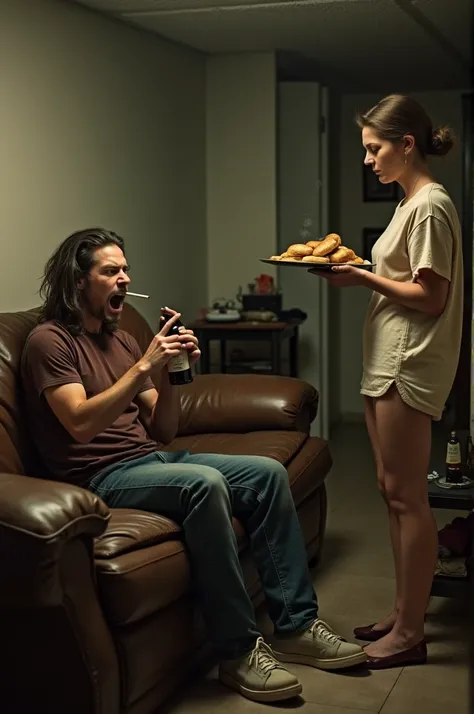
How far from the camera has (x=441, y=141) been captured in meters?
2.69

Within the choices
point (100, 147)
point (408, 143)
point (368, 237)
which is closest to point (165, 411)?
point (408, 143)

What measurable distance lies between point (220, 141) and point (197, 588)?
137 inches

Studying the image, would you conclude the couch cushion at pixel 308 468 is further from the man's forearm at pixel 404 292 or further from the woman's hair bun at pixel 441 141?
the woman's hair bun at pixel 441 141

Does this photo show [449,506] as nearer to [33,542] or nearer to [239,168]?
[33,542]

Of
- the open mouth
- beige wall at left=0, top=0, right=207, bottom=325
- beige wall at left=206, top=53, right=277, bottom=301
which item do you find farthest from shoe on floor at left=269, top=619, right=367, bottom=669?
beige wall at left=206, top=53, right=277, bottom=301

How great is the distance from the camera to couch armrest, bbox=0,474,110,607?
79.0 inches

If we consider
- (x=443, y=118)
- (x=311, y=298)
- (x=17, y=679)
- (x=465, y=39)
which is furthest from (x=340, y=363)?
(x=17, y=679)

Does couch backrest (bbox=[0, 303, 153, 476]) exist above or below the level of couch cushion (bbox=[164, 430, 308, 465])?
above

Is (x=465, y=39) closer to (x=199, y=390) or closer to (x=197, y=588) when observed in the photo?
(x=199, y=390)

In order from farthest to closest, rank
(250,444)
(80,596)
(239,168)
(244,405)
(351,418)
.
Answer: (351,418) < (239,168) < (244,405) < (250,444) < (80,596)

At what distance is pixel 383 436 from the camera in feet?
8.77

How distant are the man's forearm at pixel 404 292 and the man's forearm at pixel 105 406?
2.08 feet

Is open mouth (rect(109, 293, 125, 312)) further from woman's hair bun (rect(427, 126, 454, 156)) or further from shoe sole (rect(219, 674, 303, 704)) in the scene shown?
shoe sole (rect(219, 674, 303, 704))

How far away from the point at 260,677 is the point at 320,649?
0.23 metres
